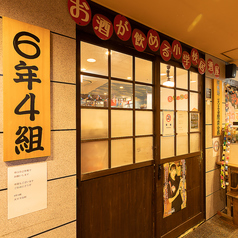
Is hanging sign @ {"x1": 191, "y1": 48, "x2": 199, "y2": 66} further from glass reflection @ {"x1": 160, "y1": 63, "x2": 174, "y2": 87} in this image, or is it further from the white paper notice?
the white paper notice

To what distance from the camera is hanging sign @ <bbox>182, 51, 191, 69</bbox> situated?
2.44 m

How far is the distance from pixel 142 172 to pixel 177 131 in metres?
0.83

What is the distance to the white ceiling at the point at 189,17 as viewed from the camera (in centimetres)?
160

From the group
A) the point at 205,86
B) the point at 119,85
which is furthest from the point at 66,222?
the point at 205,86

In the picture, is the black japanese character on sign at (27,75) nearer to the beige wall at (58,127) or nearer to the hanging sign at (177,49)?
the beige wall at (58,127)

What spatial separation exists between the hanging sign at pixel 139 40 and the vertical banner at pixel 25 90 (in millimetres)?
938

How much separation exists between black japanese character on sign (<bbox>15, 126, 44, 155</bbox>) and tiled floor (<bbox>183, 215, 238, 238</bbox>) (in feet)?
7.96

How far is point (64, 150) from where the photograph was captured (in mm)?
1449

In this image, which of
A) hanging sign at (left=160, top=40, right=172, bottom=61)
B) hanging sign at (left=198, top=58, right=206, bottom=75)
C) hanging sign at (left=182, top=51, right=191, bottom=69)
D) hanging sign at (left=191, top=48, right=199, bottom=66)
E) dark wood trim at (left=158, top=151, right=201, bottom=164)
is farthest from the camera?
hanging sign at (left=198, top=58, right=206, bottom=75)

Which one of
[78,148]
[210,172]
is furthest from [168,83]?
[210,172]

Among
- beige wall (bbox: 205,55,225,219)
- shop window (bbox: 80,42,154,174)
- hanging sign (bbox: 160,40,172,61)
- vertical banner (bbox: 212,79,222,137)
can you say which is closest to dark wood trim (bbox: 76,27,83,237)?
shop window (bbox: 80,42,154,174)

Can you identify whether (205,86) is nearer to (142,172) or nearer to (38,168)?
(142,172)

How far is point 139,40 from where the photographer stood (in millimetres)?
1943

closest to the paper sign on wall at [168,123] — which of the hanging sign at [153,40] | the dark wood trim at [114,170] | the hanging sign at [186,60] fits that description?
the dark wood trim at [114,170]
